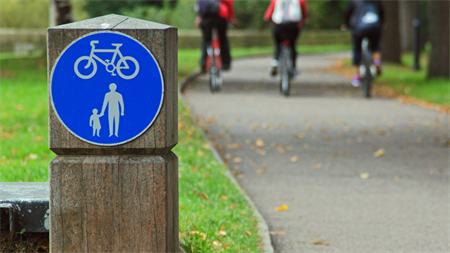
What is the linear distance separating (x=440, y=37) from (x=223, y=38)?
5.47 metres

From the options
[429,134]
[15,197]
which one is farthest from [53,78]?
[429,134]

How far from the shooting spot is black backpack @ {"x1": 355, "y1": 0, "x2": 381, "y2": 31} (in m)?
12.4

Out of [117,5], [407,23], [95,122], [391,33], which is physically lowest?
[391,33]

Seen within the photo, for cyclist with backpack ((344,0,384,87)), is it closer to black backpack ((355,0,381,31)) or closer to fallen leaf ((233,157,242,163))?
black backpack ((355,0,381,31))

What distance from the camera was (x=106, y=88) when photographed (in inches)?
112

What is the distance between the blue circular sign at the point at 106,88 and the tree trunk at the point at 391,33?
19.8 metres

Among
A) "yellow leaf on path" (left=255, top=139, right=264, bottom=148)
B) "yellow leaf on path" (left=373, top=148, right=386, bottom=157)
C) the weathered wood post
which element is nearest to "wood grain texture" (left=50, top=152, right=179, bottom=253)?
the weathered wood post

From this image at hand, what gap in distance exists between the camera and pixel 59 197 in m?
2.91

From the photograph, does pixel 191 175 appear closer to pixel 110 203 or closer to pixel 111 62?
pixel 110 203

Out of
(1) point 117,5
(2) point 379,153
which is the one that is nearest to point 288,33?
(2) point 379,153

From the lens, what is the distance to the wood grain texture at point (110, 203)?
113 inches

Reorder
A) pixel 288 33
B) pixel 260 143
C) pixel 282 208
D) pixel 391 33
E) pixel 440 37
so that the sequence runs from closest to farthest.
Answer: pixel 282 208, pixel 260 143, pixel 288 33, pixel 440 37, pixel 391 33

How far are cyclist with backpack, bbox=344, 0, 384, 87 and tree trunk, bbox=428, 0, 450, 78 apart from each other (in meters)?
3.14

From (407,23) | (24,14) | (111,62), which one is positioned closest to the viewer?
(111,62)
